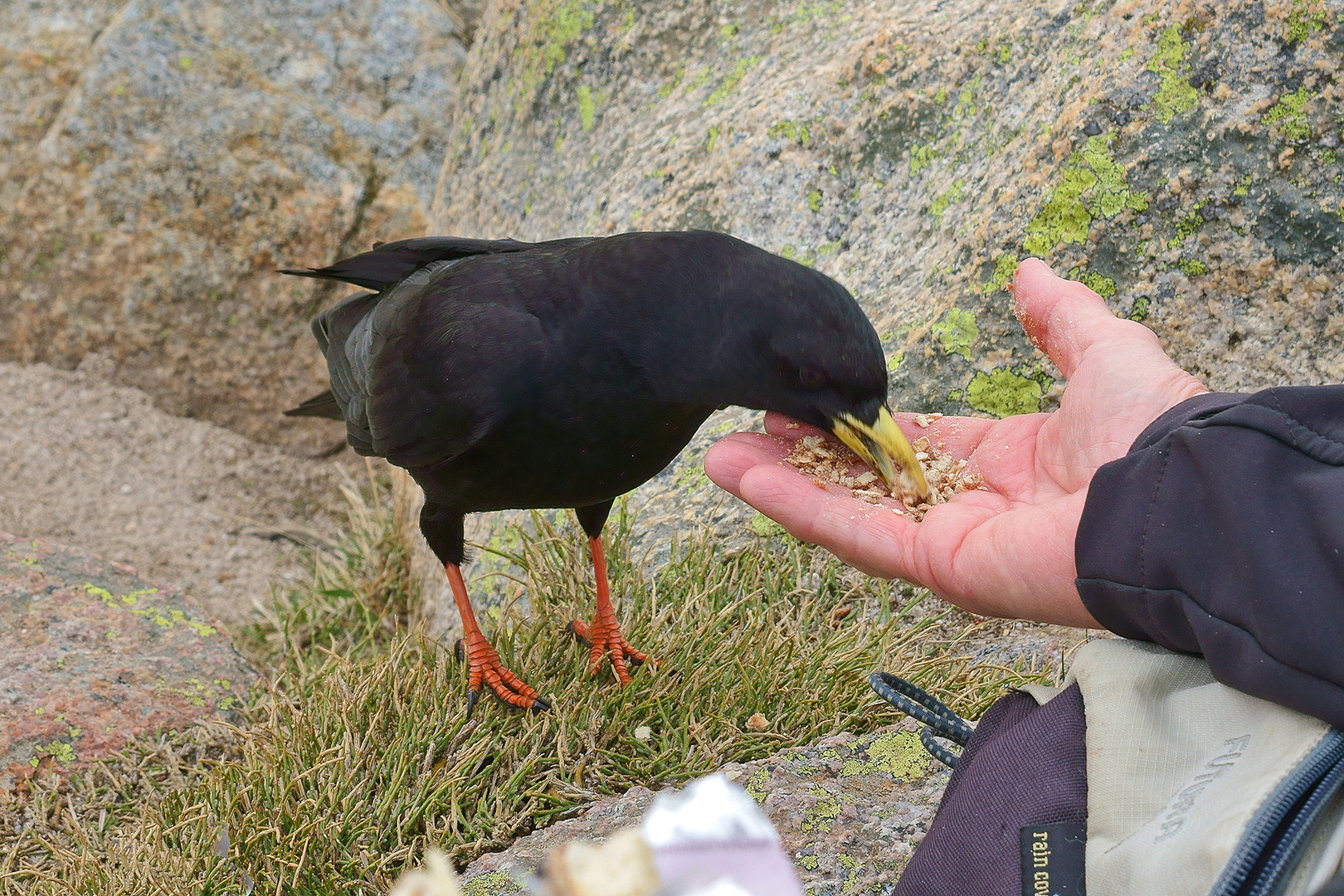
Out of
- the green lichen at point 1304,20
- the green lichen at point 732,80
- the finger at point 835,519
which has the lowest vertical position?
the finger at point 835,519

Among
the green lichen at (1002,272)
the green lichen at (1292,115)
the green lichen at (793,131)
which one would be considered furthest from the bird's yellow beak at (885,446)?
the green lichen at (793,131)

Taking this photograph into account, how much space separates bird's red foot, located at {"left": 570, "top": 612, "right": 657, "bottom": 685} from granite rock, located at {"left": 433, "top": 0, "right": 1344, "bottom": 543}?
607 millimetres

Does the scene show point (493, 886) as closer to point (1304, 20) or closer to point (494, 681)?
point (494, 681)

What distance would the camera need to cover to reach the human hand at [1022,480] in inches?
89.4

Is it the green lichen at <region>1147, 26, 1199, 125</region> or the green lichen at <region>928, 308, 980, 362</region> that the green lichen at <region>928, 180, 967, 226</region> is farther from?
the green lichen at <region>1147, 26, 1199, 125</region>

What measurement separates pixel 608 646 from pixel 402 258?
5.20ft

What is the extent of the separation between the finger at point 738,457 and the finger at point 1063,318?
75 centimetres

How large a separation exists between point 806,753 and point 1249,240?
6.84 feet

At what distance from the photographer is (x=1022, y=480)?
9.03ft

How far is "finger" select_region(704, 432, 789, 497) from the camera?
9.37ft

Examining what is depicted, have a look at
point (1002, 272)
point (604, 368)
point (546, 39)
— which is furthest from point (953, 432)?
point (546, 39)

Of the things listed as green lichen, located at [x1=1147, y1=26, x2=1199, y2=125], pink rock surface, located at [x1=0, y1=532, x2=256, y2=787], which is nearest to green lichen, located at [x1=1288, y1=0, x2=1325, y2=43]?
green lichen, located at [x1=1147, y1=26, x2=1199, y2=125]

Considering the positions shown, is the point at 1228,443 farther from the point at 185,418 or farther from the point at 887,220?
the point at 185,418

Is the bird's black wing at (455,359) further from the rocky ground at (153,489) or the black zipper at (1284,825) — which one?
the rocky ground at (153,489)
